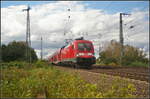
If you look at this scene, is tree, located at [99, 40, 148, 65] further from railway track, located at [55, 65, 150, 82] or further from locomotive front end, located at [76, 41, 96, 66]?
railway track, located at [55, 65, 150, 82]

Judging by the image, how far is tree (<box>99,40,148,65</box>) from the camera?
41181 mm

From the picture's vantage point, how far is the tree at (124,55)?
41.2 metres

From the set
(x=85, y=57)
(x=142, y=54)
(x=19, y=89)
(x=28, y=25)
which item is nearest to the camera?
(x=19, y=89)

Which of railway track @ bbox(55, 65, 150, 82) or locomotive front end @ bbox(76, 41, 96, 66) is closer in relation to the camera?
railway track @ bbox(55, 65, 150, 82)

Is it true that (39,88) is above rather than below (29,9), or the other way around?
below

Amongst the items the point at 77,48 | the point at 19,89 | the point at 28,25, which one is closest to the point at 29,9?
the point at 28,25

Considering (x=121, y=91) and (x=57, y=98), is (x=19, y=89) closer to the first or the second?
(x=57, y=98)

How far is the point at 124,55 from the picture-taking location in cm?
4247

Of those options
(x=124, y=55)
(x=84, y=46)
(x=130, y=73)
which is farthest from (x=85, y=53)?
(x=124, y=55)

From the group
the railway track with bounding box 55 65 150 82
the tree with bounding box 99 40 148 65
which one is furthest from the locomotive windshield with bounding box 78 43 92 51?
the tree with bounding box 99 40 148 65

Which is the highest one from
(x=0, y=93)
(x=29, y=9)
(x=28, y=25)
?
(x=29, y=9)

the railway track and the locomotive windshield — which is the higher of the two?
the locomotive windshield

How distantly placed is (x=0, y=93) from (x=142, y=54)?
4050cm

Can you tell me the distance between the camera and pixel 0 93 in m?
7.57
